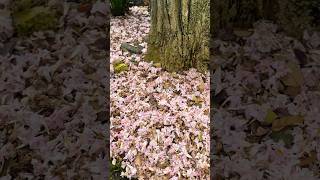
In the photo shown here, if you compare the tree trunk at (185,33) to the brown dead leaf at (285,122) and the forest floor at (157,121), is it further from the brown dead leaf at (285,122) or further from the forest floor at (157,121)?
the brown dead leaf at (285,122)

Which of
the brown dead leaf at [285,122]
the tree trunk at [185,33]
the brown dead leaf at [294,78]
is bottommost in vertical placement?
the brown dead leaf at [285,122]

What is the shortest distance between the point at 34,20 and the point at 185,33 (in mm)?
1381

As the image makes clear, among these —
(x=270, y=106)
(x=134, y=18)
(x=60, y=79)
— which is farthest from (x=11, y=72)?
(x=134, y=18)

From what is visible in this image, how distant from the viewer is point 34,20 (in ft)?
15.5

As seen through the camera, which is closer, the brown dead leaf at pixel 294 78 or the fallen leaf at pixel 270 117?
the fallen leaf at pixel 270 117

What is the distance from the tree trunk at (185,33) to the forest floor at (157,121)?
106 millimetres

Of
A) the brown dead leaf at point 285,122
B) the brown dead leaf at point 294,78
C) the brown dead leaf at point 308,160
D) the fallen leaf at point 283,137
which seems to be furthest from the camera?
the brown dead leaf at point 294,78

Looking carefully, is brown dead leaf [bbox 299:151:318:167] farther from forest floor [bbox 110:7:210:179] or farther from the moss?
the moss

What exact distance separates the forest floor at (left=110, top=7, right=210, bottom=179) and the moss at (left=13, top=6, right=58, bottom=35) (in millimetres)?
705

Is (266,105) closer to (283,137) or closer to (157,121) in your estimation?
(283,137)

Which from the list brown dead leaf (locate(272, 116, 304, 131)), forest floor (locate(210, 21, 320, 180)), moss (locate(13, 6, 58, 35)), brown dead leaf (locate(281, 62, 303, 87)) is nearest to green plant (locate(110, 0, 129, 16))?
moss (locate(13, 6, 58, 35))

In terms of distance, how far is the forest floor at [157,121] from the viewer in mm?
3547

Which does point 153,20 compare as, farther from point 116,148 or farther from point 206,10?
point 116,148

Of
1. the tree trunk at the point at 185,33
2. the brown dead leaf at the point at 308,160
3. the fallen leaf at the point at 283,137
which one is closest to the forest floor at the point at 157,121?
the tree trunk at the point at 185,33
